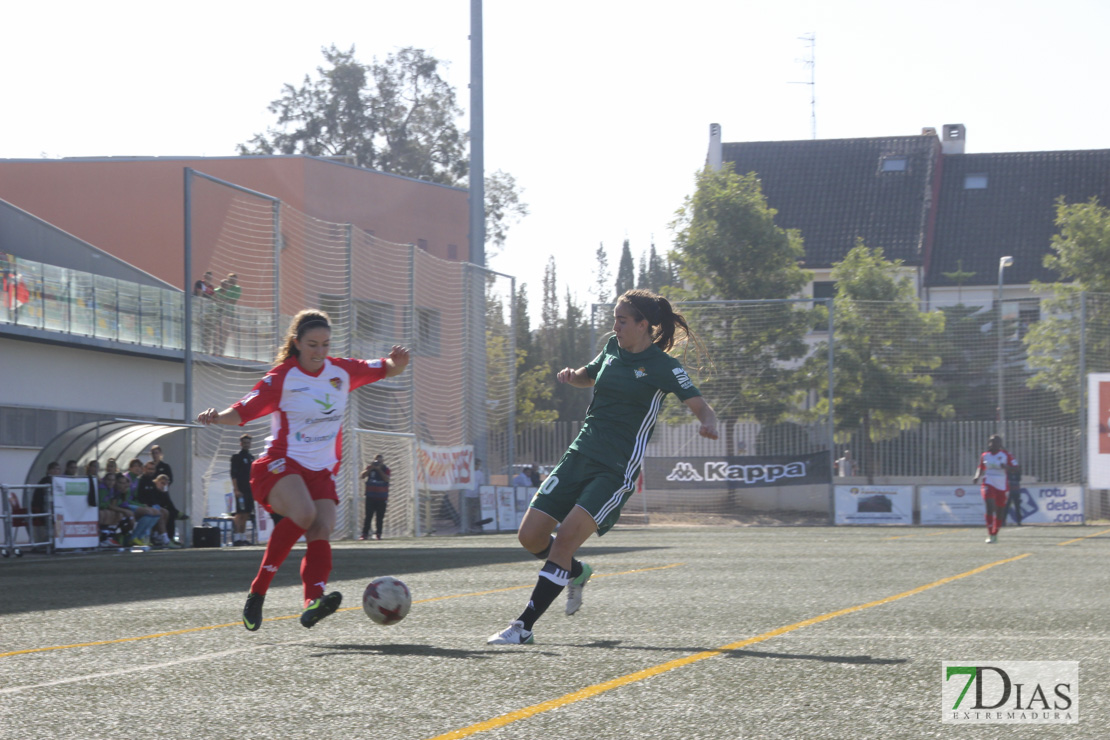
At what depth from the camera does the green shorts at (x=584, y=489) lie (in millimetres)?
6746

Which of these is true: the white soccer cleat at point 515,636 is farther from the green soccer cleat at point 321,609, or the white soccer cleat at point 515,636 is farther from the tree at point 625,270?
the tree at point 625,270

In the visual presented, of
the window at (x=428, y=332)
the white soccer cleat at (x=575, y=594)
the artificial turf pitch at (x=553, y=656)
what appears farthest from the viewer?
the window at (x=428, y=332)

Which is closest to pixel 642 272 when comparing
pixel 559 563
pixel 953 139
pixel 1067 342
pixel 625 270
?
pixel 625 270

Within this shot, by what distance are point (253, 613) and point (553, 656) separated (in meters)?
1.71

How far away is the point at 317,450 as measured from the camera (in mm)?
7195

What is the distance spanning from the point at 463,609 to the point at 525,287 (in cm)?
8657

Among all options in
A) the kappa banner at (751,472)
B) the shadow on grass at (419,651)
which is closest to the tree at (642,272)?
the kappa banner at (751,472)

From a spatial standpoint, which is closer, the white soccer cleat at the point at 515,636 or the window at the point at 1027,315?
the white soccer cleat at the point at 515,636

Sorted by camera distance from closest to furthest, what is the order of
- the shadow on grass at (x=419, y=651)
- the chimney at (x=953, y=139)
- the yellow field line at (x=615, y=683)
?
the yellow field line at (x=615, y=683) → the shadow on grass at (x=419, y=651) → the chimney at (x=953, y=139)

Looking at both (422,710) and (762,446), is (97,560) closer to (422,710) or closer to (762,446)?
(422,710)

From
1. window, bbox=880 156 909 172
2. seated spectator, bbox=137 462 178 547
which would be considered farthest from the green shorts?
window, bbox=880 156 909 172

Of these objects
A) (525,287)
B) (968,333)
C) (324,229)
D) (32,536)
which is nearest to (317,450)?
(32,536)

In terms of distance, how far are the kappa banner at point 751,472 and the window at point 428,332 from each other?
18.8 feet

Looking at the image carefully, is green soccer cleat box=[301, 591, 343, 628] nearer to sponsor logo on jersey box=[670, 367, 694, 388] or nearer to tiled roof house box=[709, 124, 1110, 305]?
sponsor logo on jersey box=[670, 367, 694, 388]
